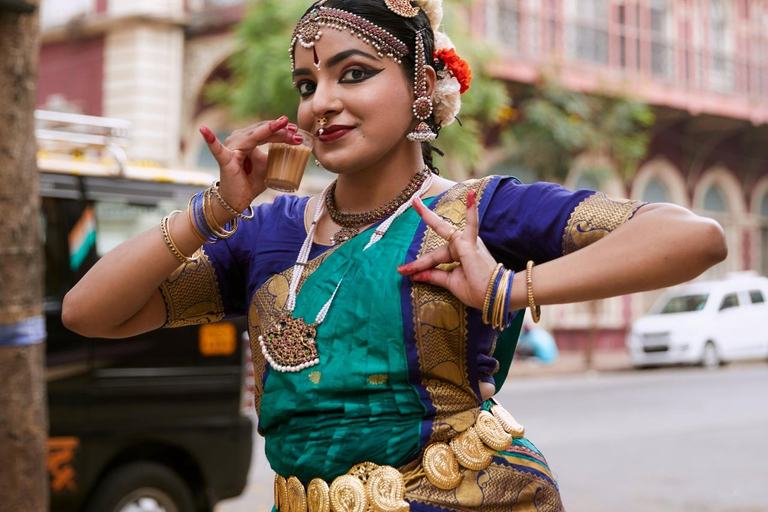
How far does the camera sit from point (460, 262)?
1854 millimetres

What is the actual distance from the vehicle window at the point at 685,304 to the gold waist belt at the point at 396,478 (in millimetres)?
17270

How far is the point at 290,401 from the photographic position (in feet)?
6.36

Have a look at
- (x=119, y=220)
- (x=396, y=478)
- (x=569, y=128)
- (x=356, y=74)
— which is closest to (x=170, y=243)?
(x=356, y=74)

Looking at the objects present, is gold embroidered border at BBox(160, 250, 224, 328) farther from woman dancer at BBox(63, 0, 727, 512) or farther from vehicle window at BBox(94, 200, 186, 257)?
vehicle window at BBox(94, 200, 186, 257)

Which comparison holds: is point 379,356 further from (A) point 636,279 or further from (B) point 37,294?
(B) point 37,294

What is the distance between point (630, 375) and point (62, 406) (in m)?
13.5

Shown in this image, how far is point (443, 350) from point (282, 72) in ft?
35.2

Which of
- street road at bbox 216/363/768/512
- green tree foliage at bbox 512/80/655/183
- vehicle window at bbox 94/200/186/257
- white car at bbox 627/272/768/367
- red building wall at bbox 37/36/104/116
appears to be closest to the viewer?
vehicle window at bbox 94/200/186/257

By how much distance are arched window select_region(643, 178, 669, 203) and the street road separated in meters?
7.43

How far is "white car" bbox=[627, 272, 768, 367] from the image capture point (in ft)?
59.5

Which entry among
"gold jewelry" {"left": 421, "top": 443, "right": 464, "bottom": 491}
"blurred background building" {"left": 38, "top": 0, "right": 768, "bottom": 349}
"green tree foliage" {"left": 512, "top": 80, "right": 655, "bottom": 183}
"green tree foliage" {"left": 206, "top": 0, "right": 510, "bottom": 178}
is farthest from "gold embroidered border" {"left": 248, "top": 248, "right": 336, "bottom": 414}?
"green tree foliage" {"left": 512, "top": 80, "right": 655, "bottom": 183}

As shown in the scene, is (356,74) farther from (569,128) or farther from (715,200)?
(715,200)

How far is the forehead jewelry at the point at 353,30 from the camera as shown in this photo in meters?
2.01

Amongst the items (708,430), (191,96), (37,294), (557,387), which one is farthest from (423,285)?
(191,96)
